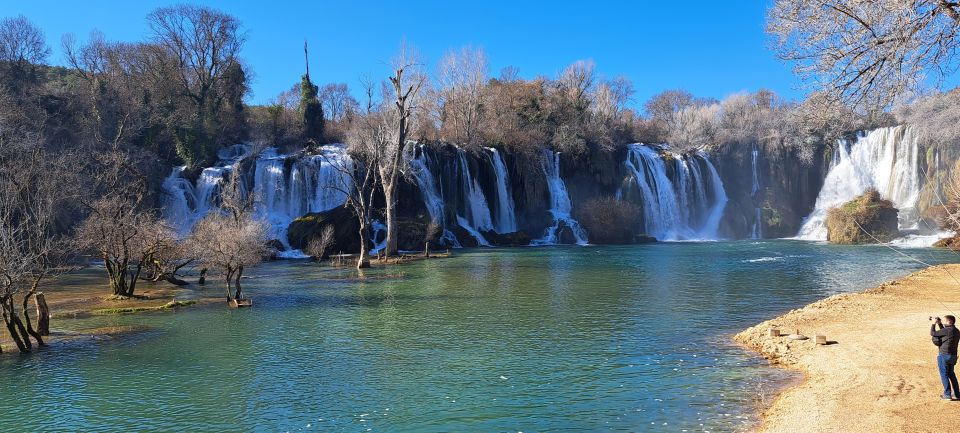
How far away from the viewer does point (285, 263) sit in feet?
116

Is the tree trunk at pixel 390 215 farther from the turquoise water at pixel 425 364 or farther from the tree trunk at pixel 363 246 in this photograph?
the turquoise water at pixel 425 364

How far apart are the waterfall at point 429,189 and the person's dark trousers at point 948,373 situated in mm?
37411

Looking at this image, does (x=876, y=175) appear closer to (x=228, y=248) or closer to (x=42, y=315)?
(x=228, y=248)

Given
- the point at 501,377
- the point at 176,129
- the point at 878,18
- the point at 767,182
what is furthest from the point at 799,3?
the point at 767,182

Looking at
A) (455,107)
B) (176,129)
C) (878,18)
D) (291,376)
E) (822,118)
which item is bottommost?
(291,376)

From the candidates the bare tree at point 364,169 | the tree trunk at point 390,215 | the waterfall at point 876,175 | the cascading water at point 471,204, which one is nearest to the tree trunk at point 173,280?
the bare tree at point 364,169

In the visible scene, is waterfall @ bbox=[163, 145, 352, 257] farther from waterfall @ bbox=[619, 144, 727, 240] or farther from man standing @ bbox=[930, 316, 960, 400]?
man standing @ bbox=[930, 316, 960, 400]

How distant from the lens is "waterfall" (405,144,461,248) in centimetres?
4659

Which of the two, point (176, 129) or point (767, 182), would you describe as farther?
point (767, 182)

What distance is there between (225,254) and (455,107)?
41.9 m

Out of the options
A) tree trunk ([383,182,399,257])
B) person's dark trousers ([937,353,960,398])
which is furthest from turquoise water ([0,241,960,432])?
tree trunk ([383,182,399,257])

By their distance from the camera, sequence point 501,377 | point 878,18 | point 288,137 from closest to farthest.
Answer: point 878,18 → point 501,377 → point 288,137

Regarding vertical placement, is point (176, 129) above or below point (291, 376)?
above

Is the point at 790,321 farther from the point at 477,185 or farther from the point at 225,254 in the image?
the point at 477,185
